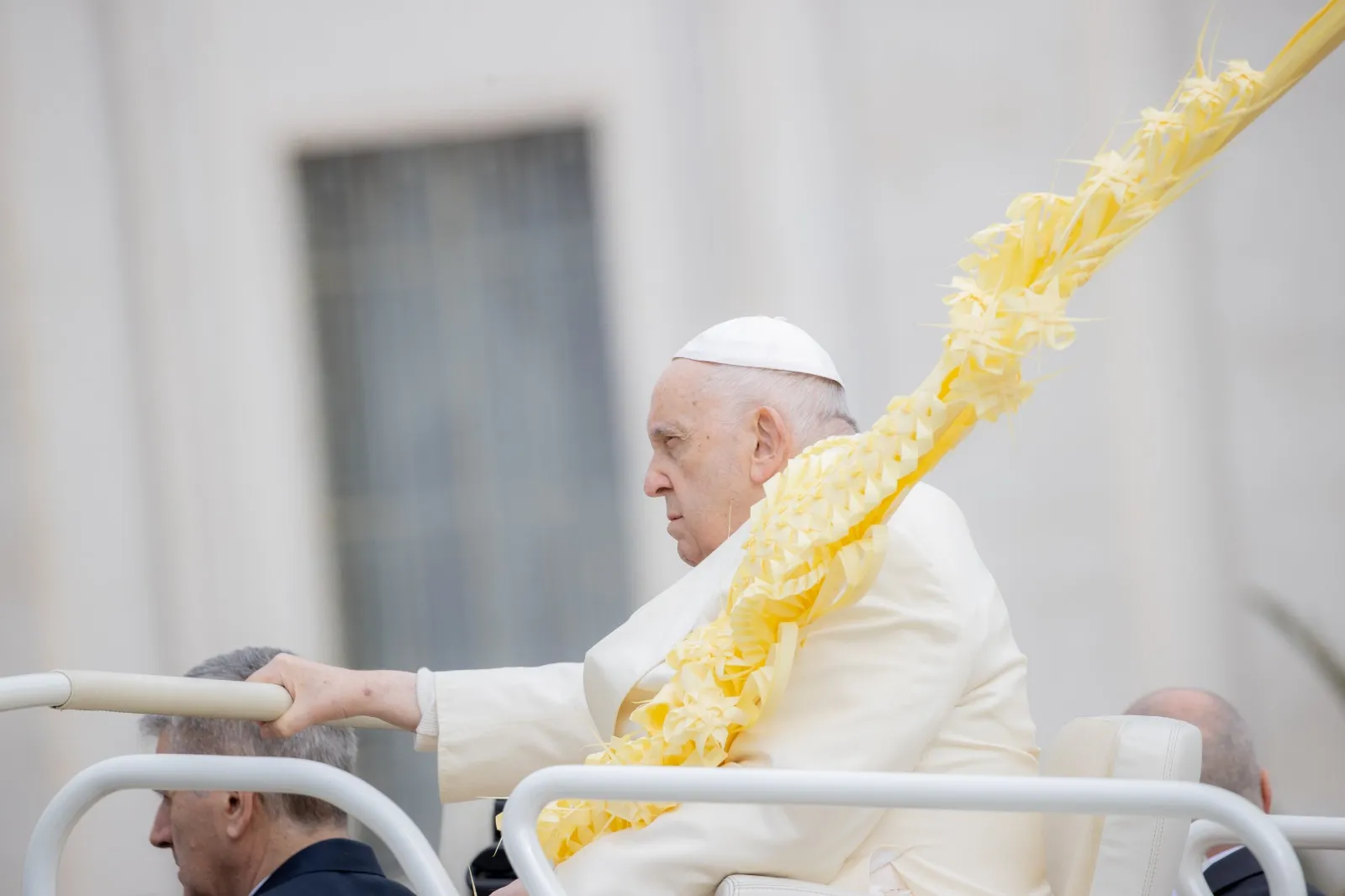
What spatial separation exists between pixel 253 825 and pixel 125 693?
98cm

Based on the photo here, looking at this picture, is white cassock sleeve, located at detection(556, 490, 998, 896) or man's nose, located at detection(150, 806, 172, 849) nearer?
white cassock sleeve, located at detection(556, 490, 998, 896)

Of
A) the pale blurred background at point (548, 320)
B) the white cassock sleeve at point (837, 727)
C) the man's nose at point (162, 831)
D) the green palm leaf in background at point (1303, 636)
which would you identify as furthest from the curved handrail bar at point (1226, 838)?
the pale blurred background at point (548, 320)

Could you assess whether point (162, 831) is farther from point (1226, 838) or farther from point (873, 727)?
point (1226, 838)

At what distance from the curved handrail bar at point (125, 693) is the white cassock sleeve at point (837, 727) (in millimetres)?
494

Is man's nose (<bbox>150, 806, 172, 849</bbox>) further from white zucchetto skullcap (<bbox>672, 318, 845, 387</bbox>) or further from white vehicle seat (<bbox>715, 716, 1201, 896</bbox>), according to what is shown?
white vehicle seat (<bbox>715, 716, 1201, 896</bbox>)

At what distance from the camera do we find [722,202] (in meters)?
5.29

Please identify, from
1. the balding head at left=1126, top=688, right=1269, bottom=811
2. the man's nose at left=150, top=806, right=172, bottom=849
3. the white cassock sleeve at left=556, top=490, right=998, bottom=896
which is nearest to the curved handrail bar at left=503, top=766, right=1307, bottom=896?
the white cassock sleeve at left=556, top=490, right=998, bottom=896

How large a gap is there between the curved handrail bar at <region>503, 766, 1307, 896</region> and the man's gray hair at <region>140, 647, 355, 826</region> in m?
1.04

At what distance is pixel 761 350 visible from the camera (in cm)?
264

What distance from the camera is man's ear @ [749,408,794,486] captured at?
2.49 metres

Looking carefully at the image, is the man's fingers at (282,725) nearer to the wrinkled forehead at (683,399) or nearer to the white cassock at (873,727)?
the white cassock at (873,727)

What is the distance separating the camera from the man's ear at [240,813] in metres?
Result: 2.71

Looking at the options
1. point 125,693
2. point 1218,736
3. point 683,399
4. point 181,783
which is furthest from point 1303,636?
point 125,693

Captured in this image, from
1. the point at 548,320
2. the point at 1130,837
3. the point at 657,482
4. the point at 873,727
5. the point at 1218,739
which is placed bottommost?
the point at 1218,739
